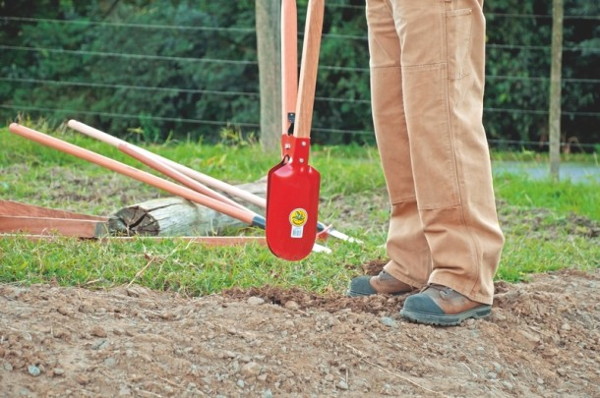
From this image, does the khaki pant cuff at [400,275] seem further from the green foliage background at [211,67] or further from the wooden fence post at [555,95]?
the green foliage background at [211,67]

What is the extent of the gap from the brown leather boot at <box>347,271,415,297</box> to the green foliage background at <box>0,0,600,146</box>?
7.38 m

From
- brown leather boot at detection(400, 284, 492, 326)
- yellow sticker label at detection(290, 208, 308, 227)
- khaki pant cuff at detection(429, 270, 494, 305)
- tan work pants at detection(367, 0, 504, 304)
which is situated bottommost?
brown leather boot at detection(400, 284, 492, 326)

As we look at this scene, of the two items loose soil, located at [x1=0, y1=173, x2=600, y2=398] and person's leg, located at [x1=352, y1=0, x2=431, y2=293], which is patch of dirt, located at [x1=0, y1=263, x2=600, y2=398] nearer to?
loose soil, located at [x1=0, y1=173, x2=600, y2=398]

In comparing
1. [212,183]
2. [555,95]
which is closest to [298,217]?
[212,183]

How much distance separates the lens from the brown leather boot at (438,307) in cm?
385

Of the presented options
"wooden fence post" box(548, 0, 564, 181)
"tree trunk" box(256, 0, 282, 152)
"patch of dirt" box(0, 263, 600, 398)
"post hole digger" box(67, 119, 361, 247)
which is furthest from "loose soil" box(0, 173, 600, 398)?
"tree trunk" box(256, 0, 282, 152)

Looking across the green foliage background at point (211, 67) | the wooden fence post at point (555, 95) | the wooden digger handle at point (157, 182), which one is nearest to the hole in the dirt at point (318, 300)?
the wooden digger handle at point (157, 182)

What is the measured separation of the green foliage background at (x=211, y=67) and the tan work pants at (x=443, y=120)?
758 centimetres

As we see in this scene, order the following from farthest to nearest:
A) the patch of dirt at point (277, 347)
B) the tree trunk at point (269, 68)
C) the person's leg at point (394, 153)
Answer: the tree trunk at point (269, 68)
the person's leg at point (394, 153)
the patch of dirt at point (277, 347)

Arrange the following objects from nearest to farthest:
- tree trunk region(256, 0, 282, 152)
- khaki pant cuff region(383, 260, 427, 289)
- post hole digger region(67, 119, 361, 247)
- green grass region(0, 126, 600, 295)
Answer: khaki pant cuff region(383, 260, 427, 289) → green grass region(0, 126, 600, 295) → post hole digger region(67, 119, 361, 247) → tree trunk region(256, 0, 282, 152)

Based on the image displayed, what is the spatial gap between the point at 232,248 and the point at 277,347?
1538 mm

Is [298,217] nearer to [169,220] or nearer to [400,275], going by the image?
[400,275]

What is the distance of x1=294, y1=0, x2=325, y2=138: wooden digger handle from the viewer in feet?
12.6

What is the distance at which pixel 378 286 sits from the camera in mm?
4223
